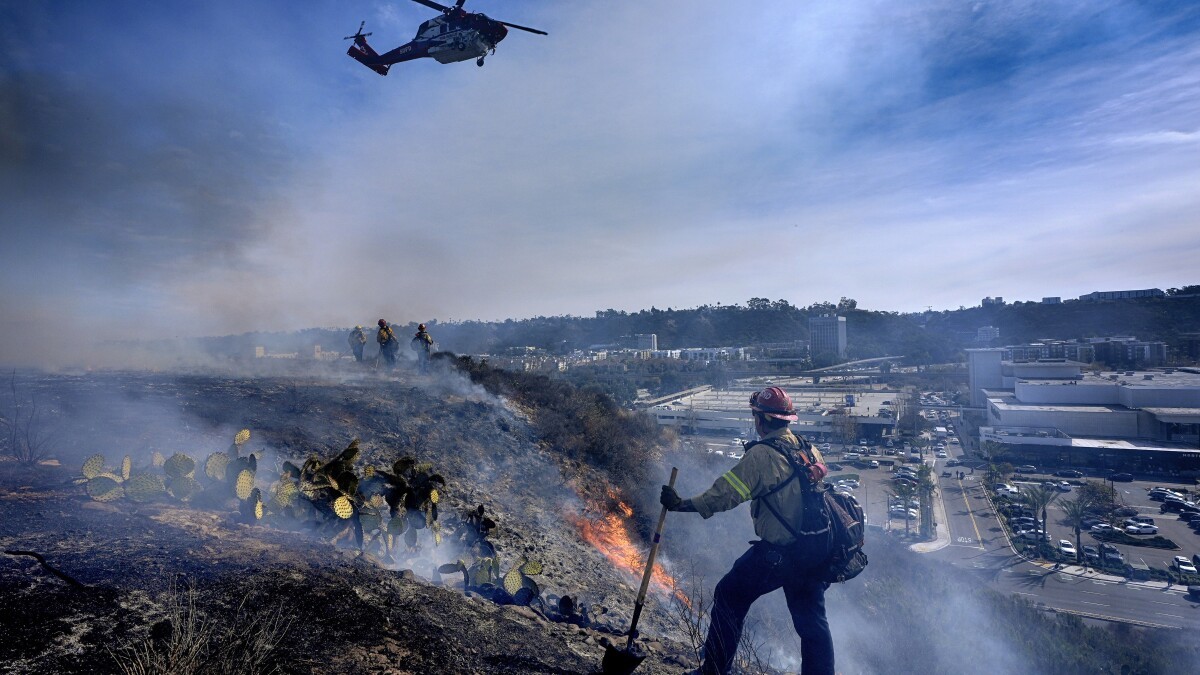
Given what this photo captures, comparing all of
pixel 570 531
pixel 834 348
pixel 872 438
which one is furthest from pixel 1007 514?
pixel 834 348

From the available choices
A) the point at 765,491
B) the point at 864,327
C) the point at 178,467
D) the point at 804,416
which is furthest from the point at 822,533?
the point at 864,327

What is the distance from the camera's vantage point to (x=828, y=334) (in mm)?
78875

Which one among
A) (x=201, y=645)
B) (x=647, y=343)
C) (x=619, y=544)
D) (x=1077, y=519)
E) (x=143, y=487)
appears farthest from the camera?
(x=647, y=343)

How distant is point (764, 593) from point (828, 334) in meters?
81.8

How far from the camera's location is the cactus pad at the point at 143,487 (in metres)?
5.63

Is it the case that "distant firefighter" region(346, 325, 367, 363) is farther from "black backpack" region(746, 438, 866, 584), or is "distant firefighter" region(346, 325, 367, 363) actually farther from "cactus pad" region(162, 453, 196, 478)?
"black backpack" region(746, 438, 866, 584)

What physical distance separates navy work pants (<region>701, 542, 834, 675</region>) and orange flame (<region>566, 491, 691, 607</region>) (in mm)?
5842

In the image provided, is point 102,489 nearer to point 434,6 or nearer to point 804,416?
point 434,6

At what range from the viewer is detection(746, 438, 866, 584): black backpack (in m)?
3.95

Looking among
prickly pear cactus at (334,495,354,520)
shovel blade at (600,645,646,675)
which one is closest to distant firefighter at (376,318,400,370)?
prickly pear cactus at (334,495,354,520)

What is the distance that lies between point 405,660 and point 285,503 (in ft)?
9.77

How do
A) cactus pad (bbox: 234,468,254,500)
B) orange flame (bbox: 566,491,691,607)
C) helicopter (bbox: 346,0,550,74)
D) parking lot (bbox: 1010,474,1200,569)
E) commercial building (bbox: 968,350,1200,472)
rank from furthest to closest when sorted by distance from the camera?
commercial building (bbox: 968,350,1200,472) → parking lot (bbox: 1010,474,1200,569) → helicopter (bbox: 346,0,550,74) → orange flame (bbox: 566,491,691,607) → cactus pad (bbox: 234,468,254,500)

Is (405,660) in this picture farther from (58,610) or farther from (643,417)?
(643,417)

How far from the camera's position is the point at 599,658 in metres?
4.64
